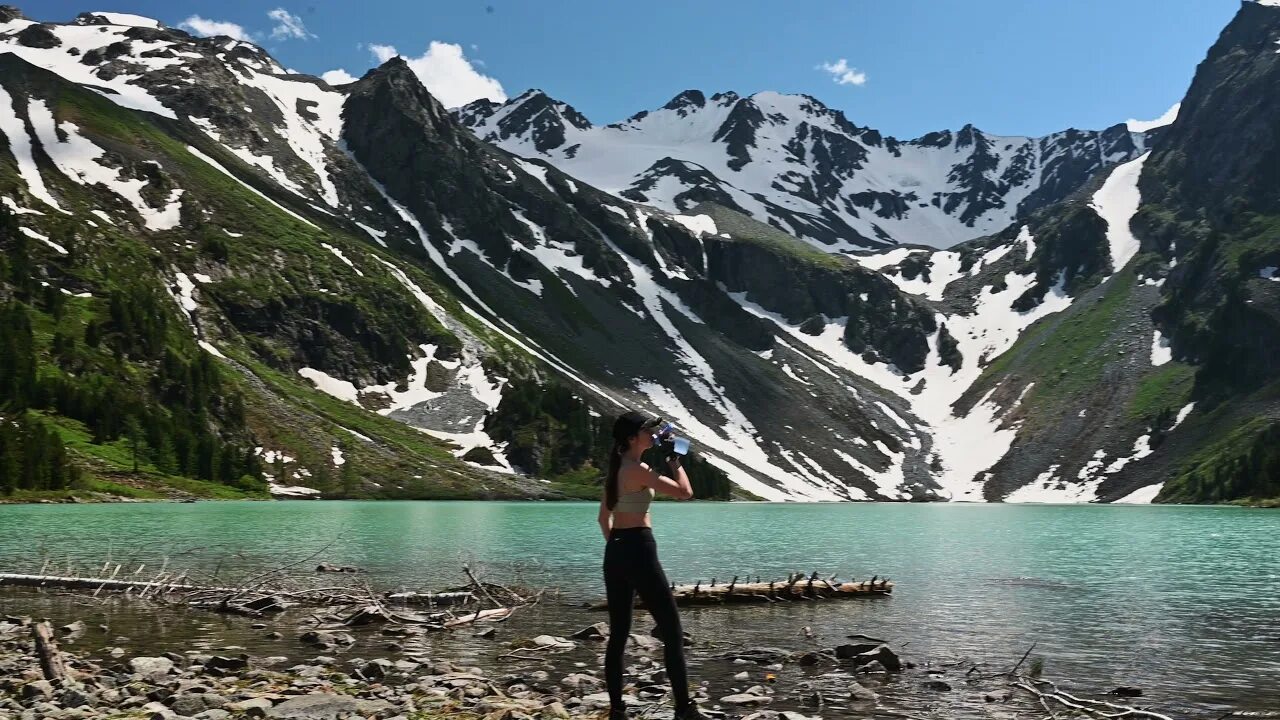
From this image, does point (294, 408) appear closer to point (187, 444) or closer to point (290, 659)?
point (187, 444)

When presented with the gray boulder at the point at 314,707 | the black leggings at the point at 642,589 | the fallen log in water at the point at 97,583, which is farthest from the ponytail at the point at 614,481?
the fallen log in water at the point at 97,583

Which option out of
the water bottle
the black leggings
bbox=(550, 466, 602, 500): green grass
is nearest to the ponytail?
the black leggings

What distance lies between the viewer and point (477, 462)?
190 meters

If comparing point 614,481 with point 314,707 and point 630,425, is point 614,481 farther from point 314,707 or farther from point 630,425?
point 314,707

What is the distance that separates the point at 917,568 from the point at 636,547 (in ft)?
134

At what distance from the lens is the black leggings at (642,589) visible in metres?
14.6

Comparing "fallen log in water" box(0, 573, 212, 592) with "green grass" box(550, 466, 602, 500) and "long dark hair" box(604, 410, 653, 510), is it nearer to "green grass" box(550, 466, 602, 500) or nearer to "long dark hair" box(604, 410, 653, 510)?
"long dark hair" box(604, 410, 653, 510)

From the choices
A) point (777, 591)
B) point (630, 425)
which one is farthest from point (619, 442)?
point (777, 591)

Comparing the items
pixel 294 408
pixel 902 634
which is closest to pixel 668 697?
pixel 902 634

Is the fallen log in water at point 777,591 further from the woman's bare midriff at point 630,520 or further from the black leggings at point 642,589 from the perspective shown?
the woman's bare midriff at point 630,520

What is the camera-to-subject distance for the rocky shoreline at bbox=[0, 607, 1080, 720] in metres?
16.5

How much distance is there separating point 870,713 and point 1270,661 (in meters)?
13.1

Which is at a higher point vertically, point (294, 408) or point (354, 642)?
point (294, 408)

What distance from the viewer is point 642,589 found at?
1465cm
